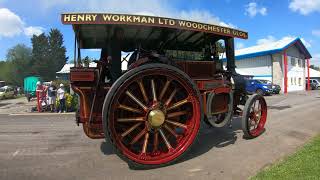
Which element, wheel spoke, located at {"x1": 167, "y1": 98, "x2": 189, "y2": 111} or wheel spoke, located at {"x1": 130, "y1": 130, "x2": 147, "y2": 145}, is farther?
wheel spoke, located at {"x1": 167, "y1": 98, "x2": 189, "y2": 111}

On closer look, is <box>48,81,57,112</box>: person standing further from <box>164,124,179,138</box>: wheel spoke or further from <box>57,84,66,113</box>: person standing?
<box>164,124,179,138</box>: wheel spoke

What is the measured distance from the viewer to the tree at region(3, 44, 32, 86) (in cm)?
10294

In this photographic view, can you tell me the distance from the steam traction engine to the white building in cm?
3634

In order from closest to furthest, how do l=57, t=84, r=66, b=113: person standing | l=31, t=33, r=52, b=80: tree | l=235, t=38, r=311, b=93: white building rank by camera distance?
l=57, t=84, r=66, b=113: person standing
l=235, t=38, r=311, b=93: white building
l=31, t=33, r=52, b=80: tree

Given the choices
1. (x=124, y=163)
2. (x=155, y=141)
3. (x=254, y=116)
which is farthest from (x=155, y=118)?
(x=254, y=116)

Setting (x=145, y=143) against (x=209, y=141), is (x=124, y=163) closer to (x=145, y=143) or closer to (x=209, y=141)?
(x=145, y=143)

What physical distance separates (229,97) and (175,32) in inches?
65.1

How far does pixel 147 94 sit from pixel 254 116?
313 centimetres

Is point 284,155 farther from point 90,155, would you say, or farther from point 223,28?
point 90,155

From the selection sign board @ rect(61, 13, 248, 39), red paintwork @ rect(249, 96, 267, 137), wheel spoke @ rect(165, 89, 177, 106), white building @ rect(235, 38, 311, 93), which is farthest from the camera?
white building @ rect(235, 38, 311, 93)

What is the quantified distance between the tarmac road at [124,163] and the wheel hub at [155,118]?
0.71m

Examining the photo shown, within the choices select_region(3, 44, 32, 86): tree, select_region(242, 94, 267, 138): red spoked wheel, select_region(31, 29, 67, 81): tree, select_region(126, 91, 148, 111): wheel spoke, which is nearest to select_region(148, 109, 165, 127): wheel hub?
select_region(126, 91, 148, 111): wheel spoke

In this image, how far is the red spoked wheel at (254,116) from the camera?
779 cm

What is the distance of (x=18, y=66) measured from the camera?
105 metres
